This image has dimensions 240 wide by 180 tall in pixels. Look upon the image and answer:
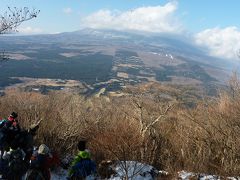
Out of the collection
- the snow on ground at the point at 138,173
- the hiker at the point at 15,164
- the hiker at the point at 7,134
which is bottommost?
the snow on ground at the point at 138,173

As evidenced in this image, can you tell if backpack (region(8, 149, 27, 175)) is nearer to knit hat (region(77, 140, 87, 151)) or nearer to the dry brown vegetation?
knit hat (region(77, 140, 87, 151))

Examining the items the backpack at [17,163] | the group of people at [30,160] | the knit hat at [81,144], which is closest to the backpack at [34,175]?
the group of people at [30,160]

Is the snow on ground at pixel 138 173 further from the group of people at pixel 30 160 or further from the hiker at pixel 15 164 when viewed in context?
the hiker at pixel 15 164

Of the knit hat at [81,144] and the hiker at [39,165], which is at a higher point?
the knit hat at [81,144]

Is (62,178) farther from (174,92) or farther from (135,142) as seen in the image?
(174,92)

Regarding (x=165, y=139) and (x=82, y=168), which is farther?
(x=165, y=139)

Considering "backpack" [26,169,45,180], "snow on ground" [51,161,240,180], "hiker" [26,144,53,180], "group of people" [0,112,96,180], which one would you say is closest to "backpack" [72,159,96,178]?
"group of people" [0,112,96,180]

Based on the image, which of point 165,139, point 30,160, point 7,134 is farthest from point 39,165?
point 165,139

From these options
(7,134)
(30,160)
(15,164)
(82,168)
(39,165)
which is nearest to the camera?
(39,165)

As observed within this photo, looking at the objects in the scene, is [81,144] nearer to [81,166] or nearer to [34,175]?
[81,166]
